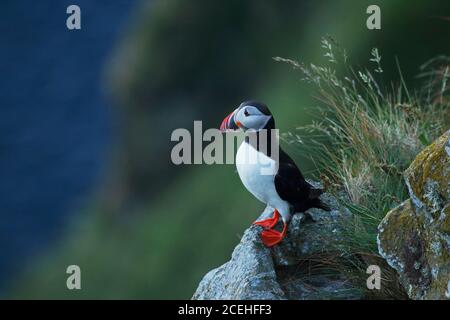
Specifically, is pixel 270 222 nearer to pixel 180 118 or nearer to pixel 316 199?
pixel 316 199

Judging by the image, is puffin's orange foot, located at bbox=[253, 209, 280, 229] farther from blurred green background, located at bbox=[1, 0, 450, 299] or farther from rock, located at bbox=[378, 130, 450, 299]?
blurred green background, located at bbox=[1, 0, 450, 299]

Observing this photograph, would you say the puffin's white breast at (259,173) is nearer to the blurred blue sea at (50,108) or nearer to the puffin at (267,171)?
the puffin at (267,171)

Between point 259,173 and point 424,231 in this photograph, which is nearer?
point 424,231

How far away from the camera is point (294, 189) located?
5.18 meters

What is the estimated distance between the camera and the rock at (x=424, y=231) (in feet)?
14.1

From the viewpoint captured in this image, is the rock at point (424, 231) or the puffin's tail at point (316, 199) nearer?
the rock at point (424, 231)

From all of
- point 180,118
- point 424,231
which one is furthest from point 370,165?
point 180,118

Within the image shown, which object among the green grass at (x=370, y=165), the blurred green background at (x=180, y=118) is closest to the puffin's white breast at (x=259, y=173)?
the green grass at (x=370, y=165)

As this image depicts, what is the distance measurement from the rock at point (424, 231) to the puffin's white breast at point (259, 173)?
0.75 m

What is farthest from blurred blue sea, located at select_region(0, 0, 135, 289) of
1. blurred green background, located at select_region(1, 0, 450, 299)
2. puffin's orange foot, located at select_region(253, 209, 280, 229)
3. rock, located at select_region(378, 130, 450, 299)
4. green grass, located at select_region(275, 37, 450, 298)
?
rock, located at select_region(378, 130, 450, 299)

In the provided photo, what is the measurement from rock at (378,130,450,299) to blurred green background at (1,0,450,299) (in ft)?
22.0

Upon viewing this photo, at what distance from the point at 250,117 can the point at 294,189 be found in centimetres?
51

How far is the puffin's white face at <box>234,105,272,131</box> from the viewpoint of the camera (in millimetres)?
5160
